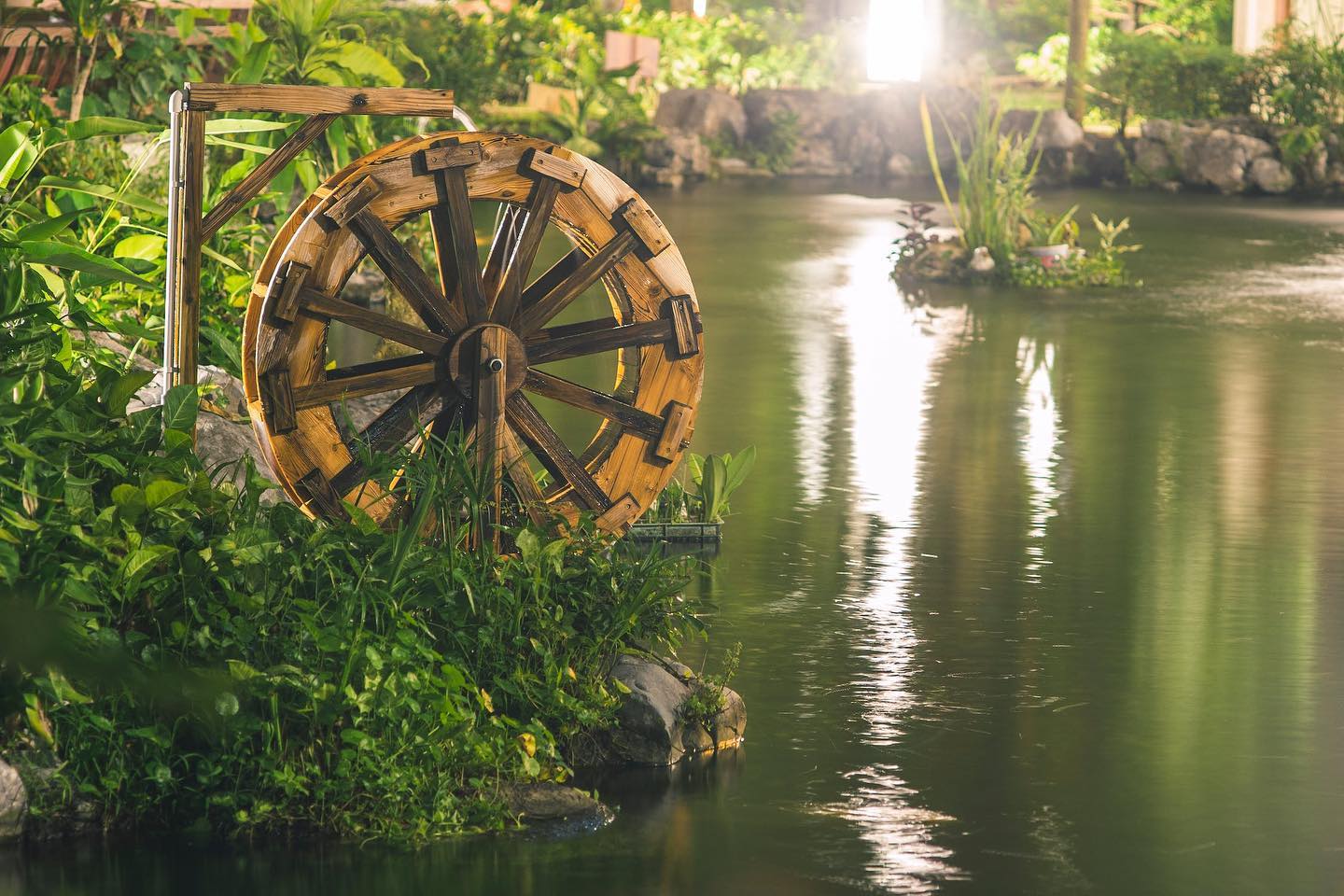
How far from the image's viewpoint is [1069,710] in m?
5.19

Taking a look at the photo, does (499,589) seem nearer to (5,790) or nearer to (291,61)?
(5,790)

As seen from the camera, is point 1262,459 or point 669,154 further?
point 669,154

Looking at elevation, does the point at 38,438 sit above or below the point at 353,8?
below

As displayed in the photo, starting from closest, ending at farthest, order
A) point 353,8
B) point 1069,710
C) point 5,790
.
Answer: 1. point 5,790
2. point 1069,710
3. point 353,8

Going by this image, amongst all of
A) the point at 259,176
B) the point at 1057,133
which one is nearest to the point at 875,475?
the point at 259,176

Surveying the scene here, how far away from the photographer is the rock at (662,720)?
15.7ft

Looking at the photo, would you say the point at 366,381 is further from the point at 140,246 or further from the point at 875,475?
the point at 875,475

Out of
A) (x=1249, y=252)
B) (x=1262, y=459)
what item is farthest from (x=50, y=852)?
(x=1249, y=252)

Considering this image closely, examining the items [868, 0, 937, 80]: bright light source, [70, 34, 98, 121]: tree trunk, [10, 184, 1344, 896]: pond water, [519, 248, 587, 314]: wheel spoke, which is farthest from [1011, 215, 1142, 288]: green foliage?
[868, 0, 937, 80]: bright light source

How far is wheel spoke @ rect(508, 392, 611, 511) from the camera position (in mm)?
5789

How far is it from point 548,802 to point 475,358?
1.71m

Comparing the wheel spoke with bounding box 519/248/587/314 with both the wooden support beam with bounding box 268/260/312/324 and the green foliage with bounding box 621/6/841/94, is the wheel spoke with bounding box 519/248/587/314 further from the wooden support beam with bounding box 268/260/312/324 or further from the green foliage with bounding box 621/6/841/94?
the green foliage with bounding box 621/6/841/94

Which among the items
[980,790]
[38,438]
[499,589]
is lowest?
[980,790]

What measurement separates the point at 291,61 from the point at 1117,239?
10.0 m
